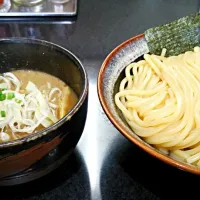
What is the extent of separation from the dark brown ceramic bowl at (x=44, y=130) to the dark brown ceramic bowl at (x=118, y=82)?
0.07 m

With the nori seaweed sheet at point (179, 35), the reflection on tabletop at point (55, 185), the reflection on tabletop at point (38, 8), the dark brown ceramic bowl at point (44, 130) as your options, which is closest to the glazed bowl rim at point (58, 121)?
the dark brown ceramic bowl at point (44, 130)

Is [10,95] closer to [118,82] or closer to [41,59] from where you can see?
[41,59]

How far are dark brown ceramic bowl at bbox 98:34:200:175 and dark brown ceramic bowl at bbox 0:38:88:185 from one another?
0.23 ft

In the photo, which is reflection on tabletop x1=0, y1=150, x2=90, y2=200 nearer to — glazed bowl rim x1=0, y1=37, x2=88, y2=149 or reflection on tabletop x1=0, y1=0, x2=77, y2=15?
glazed bowl rim x1=0, y1=37, x2=88, y2=149

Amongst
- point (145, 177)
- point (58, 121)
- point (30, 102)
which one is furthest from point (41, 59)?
point (145, 177)

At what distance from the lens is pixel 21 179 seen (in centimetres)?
85

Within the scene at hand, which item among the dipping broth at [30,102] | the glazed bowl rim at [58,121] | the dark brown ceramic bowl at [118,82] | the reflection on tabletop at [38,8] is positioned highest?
the glazed bowl rim at [58,121]

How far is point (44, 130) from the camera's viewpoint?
0.76 metres

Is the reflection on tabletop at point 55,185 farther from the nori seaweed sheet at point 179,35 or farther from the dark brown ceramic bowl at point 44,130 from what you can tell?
the nori seaweed sheet at point 179,35

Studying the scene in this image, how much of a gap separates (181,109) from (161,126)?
0.08 m

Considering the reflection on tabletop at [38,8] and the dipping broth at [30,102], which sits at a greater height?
the dipping broth at [30,102]

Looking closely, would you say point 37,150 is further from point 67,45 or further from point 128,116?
point 67,45

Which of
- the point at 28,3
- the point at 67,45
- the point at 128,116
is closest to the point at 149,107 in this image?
the point at 128,116

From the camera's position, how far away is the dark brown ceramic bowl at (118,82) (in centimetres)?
81
